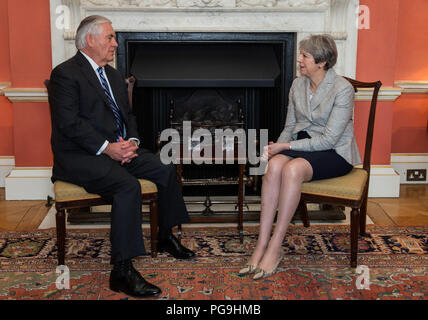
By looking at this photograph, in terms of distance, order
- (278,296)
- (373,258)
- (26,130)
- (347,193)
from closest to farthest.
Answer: (278,296) → (347,193) → (373,258) → (26,130)

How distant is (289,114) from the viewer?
3.00 m

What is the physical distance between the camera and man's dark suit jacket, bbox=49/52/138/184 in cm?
258

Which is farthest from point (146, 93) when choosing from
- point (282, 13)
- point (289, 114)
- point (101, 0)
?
point (289, 114)

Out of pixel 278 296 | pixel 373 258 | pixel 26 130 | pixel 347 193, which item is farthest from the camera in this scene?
pixel 26 130

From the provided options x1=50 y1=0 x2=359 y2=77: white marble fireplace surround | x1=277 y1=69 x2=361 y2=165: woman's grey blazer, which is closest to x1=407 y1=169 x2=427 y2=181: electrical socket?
x1=50 y1=0 x2=359 y2=77: white marble fireplace surround

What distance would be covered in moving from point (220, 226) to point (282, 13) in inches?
61.8

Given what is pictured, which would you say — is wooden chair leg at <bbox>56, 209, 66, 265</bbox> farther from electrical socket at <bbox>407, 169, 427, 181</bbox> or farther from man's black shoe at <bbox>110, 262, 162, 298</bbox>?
electrical socket at <bbox>407, 169, 427, 181</bbox>

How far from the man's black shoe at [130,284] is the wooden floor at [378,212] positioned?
1173 mm

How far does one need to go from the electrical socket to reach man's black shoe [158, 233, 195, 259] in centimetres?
254

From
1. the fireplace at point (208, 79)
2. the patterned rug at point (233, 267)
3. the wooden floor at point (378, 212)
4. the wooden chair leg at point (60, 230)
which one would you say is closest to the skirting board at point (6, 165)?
the wooden floor at point (378, 212)

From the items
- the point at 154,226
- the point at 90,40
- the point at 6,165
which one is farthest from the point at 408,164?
the point at 6,165

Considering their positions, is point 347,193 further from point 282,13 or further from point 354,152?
point 282,13

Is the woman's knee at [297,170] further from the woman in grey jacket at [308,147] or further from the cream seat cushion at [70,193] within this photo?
the cream seat cushion at [70,193]

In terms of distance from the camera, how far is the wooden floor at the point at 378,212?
3.48 meters
